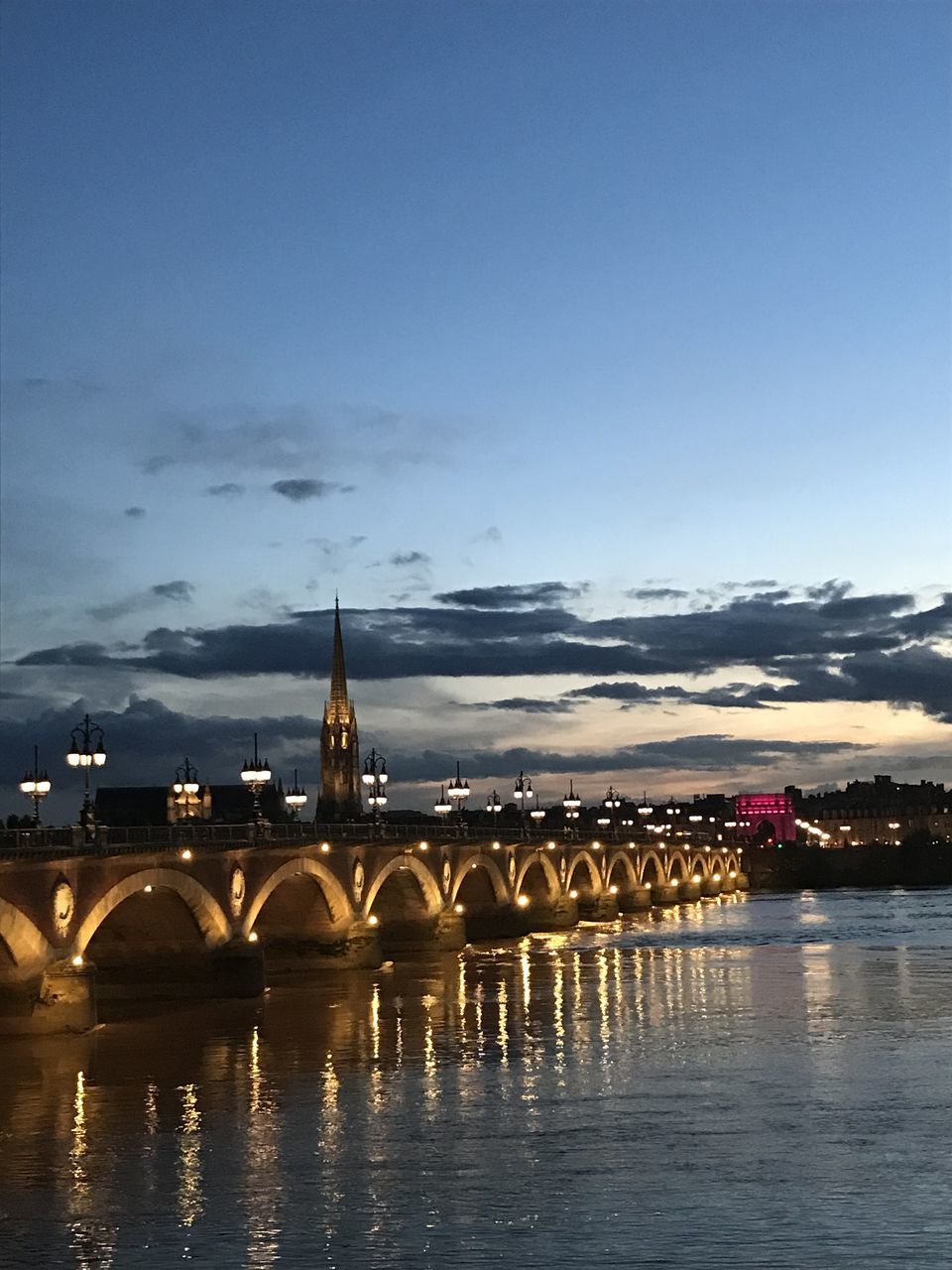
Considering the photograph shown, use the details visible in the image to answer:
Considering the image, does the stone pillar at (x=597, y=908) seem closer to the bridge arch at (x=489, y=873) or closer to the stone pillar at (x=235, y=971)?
the bridge arch at (x=489, y=873)

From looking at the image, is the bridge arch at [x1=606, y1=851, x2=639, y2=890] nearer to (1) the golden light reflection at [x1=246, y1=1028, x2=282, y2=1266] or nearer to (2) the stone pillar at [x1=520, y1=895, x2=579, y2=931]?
(2) the stone pillar at [x1=520, y1=895, x2=579, y2=931]

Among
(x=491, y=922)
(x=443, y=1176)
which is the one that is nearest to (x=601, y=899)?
(x=491, y=922)

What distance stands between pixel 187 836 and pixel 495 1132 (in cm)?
2886

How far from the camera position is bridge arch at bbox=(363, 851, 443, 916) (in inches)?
2933

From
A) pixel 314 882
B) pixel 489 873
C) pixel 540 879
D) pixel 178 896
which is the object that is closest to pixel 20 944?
pixel 178 896

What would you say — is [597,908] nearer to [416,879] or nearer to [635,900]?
[635,900]

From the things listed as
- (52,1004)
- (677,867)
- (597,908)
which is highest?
(677,867)

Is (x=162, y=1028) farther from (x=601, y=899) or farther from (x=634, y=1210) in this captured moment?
(x=601, y=899)

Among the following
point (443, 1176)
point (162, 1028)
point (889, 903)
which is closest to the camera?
point (443, 1176)

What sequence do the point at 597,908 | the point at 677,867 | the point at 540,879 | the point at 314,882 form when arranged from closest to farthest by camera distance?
the point at 314,882 < the point at 540,879 < the point at 597,908 < the point at 677,867

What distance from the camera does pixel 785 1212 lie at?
22.2 m

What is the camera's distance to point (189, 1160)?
27.7m

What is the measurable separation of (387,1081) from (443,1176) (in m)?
11.1

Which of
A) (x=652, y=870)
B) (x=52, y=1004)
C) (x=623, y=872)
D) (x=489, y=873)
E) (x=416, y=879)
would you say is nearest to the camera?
(x=52, y=1004)
